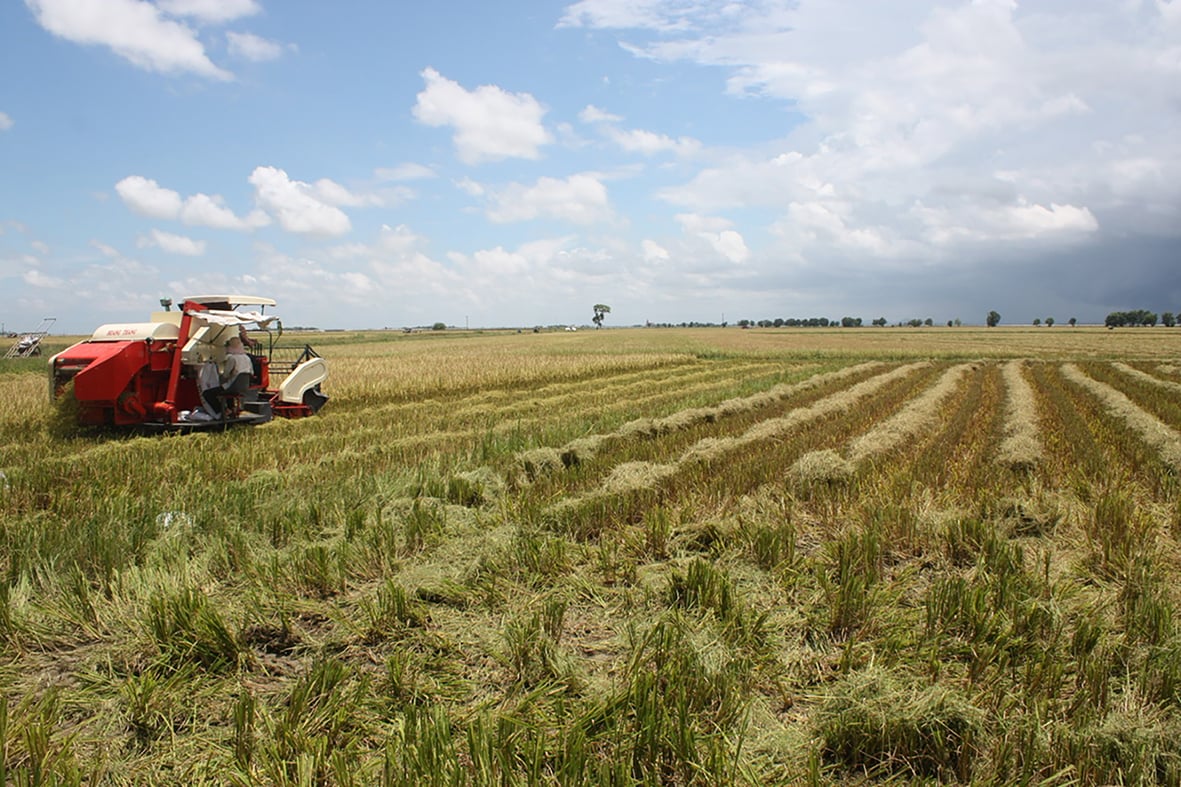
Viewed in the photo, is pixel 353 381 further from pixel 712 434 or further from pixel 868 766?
pixel 868 766

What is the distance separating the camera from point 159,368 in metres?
9.48

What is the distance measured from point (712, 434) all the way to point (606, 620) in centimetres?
680

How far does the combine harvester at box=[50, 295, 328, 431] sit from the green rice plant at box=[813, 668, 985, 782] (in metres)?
10.2

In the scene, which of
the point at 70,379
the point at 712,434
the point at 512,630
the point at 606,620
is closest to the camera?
the point at 512,630

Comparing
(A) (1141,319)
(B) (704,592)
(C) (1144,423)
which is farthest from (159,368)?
(A) (1141,319)

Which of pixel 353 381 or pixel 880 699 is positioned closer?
pixel 880 699

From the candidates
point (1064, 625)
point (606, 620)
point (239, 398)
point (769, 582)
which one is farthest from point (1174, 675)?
point (239, 398)

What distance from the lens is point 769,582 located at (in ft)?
13.7

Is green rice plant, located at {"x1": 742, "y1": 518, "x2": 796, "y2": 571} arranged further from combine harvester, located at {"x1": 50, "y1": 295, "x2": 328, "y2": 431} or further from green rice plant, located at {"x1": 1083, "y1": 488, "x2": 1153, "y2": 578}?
combine harvester, located at {"x1": 50, "y1": 295, "x2": 328, "y2": 431}

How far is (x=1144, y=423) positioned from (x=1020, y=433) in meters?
2.82

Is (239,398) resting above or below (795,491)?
above

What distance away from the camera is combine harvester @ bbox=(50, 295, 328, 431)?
9.03 metres

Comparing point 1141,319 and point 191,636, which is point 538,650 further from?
point 1141,319

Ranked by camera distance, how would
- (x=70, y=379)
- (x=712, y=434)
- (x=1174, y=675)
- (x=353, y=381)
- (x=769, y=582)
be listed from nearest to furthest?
(x=1174, y=675)
(x=769, y=582)
(x=70, y=379)
(x=712, y=434)
(x=353, y=381)
